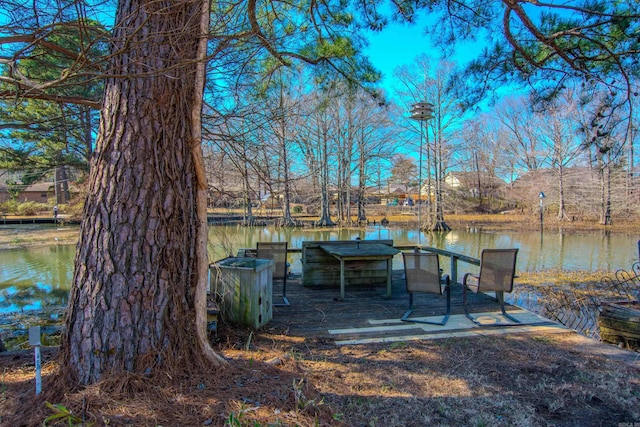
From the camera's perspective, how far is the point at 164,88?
2176 millimetres

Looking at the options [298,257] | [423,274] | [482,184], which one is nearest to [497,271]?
[423,274]

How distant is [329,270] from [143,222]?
3.86 meters

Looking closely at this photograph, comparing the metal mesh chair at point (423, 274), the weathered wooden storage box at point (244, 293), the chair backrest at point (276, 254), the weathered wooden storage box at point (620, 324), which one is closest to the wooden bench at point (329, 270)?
the chair backrest at point (276, 254)

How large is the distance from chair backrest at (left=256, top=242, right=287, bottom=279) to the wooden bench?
688 mm

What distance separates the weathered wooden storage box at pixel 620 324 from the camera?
427 centimetres

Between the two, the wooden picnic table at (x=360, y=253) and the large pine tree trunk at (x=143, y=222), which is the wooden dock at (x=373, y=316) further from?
the large pine tree trunk at (x=143, y=222)

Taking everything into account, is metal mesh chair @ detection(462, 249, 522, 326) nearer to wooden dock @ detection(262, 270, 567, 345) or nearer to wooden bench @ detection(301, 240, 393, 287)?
wooden dock @ detection(262, 270, 567, 345)

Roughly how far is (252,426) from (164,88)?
6.25ft

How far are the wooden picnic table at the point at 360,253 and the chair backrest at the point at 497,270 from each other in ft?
3.90

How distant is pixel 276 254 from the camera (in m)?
4.82

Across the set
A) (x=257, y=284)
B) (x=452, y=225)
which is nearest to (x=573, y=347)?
(x=257, y=284)

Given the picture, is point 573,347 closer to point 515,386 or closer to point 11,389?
point 515,386

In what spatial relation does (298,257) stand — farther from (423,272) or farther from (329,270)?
(423,272)

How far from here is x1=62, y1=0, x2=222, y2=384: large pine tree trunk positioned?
1939mm
